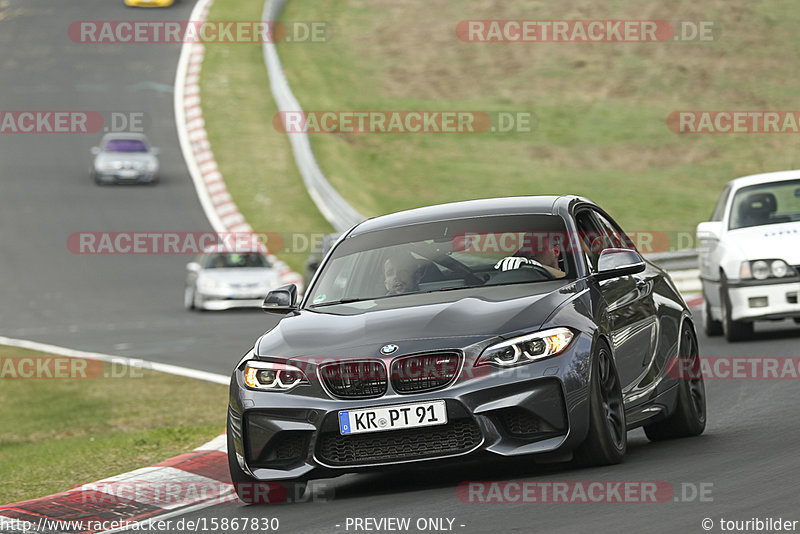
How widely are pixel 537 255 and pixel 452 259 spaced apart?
0.47 meters

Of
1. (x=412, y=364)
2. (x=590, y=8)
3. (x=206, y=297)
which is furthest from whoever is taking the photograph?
(x=590, y=8)

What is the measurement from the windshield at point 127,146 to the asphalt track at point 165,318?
2.82 feet

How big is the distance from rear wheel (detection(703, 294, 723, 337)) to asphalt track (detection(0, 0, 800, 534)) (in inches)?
4.7

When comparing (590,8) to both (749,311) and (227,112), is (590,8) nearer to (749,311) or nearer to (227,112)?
(227,112)

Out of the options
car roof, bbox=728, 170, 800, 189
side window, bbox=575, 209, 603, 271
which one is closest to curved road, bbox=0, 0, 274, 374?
car roof, bbox=728, 170, 800, 189

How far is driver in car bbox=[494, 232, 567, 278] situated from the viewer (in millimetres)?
8359

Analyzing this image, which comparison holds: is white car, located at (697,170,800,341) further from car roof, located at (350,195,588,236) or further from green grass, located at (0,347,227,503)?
car roof, located at (350,195,588,236)

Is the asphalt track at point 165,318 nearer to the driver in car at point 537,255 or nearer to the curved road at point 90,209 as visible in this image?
the curved road at point 90,209

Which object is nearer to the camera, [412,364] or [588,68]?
[412,364]

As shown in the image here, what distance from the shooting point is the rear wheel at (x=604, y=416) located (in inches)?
292

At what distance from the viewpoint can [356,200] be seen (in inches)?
1403

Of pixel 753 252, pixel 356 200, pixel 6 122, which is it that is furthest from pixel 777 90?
pixel 753 252

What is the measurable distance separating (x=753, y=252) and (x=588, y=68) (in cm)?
3416

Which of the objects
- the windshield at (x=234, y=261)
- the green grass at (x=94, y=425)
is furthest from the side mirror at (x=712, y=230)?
the windshield at (x=234, y=261)
